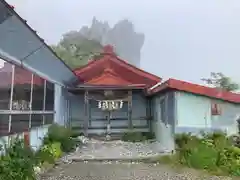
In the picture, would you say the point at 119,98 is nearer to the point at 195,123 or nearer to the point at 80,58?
the point at 195,123

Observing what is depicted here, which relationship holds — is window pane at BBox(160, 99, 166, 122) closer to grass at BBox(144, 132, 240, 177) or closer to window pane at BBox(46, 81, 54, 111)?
grass at BBox(144, 132, 240, 177)

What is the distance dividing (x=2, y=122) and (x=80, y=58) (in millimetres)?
30040

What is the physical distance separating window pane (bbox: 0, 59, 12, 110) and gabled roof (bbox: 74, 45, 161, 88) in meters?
9.32

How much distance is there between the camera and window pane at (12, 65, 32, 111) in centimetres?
794

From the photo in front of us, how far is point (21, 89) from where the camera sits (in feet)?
28.2

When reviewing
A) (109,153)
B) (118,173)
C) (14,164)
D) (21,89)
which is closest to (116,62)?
(109,153)

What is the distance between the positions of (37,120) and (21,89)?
182 cm

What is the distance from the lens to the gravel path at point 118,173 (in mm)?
7676

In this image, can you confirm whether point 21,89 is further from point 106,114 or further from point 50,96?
point 106,114

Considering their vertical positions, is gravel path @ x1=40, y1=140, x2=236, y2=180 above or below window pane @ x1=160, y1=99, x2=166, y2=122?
below

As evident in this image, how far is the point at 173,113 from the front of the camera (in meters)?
10.8

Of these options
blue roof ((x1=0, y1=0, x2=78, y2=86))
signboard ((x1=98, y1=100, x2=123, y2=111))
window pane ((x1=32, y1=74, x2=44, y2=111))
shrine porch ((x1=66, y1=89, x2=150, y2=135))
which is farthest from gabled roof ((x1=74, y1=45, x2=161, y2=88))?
window pane ((x1=32, y1=74, x2=44, y2=111))

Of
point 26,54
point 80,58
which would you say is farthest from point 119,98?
point 80,58

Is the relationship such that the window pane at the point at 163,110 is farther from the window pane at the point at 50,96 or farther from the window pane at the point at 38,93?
the window pane at the point at 38,93
